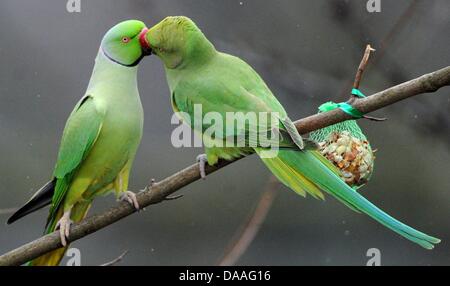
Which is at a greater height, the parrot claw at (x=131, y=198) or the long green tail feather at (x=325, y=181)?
the parrot claw at (x=131, y=198)

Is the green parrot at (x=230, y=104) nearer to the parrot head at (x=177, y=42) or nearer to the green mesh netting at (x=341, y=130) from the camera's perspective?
the parrot head at (x=177, y=42)

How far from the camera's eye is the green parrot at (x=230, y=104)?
208 centimetres

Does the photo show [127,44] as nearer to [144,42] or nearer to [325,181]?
[144,42]

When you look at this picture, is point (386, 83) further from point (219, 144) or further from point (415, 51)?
point (219, 144)

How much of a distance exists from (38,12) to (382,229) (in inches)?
64.6

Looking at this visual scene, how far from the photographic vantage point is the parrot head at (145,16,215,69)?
2.21m

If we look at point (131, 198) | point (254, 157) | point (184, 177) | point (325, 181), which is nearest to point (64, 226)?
point (131, 198)

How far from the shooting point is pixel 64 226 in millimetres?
2293

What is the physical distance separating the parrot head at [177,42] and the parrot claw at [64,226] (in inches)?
19.7

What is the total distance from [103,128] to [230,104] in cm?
38

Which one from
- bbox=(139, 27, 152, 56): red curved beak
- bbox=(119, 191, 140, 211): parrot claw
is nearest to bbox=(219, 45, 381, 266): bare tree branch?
bbox=(119, 191, 140, 211): parrot claw

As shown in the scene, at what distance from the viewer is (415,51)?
314 centimetres

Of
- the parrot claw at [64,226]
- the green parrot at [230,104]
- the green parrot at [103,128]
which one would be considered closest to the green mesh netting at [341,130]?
the green parrot at [230,104]
